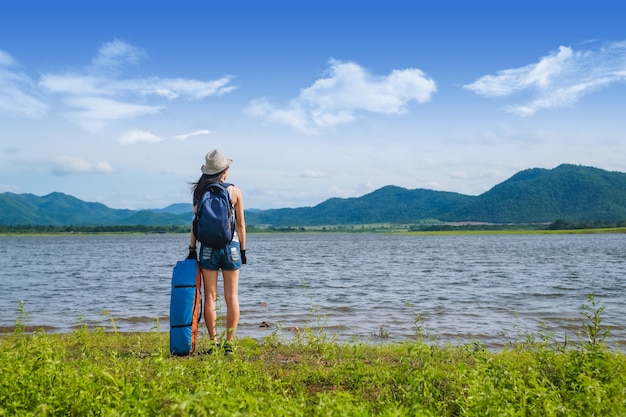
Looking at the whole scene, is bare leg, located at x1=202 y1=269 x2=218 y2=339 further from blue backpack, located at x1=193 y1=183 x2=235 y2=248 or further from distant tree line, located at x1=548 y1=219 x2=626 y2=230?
distant tree line, located at x1=548 y1=219 x2=626 y2=230

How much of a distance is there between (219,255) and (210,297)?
29.2 inches

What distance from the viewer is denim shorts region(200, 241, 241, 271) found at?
353 inches

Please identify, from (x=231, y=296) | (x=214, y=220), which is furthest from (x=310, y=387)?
(x=214, y=220)

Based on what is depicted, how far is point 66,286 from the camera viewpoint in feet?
95.2

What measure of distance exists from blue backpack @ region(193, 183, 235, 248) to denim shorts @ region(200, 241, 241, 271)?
0.12 metres

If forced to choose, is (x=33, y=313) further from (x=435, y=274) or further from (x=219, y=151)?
(x=435, y=274)

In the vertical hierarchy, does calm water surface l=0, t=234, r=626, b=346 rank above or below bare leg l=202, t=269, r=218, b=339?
below

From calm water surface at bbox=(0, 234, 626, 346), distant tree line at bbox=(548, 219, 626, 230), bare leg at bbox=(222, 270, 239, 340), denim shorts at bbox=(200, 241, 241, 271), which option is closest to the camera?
denim shorts at bbox=(200, 241, 241, 271)

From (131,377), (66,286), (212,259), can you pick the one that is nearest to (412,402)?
(131,377)

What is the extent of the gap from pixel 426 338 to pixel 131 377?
9141mm

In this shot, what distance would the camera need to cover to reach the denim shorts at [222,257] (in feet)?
29.4

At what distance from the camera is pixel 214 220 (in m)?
8.76

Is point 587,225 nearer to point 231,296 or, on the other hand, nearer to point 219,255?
point 231,296

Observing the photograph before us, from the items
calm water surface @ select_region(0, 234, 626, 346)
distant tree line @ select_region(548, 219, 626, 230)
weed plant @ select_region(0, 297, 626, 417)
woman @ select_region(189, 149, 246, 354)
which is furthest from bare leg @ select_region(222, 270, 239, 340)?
distant tree line @ select_region(548, 219, 626, 230)
